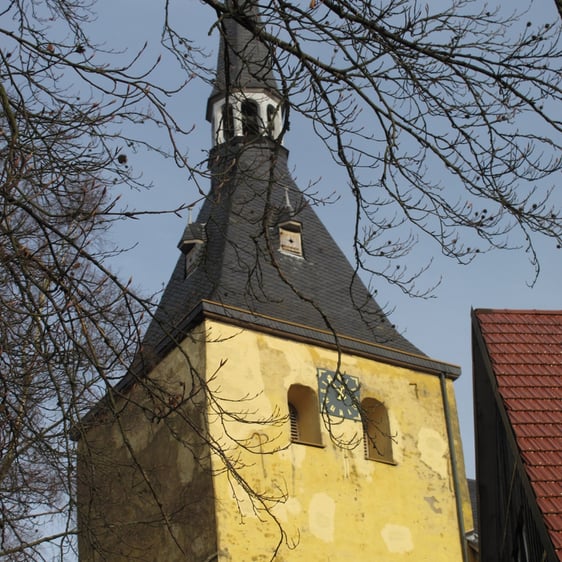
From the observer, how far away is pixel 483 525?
8.70 metres

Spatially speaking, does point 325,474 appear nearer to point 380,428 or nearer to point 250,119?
point 380,428

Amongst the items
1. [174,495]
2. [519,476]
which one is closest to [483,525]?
[519,476]

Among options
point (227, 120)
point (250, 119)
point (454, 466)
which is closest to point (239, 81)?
point (227, 120)

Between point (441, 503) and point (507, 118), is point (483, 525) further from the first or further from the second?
point (441, 503)

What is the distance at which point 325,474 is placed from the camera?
16.4 metres

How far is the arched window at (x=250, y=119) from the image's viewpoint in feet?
18.7

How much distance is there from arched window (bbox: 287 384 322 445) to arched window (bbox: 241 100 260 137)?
11.2m

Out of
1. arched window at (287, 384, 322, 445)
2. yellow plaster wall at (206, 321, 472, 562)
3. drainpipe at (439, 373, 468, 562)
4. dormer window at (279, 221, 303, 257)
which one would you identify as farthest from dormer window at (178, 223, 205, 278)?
drainpipe at (439, 373, 468, 562)

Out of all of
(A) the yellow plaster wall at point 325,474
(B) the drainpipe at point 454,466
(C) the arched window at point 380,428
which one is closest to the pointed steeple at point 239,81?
(A) the yellow plaster wall at point 325,474

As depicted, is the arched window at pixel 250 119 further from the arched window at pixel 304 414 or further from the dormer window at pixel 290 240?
the dormer window at pixel 290 240

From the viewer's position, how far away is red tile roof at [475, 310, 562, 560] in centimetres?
670

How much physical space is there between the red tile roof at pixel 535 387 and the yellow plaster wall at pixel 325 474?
6792 millimetres

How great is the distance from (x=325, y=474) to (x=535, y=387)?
899 cm

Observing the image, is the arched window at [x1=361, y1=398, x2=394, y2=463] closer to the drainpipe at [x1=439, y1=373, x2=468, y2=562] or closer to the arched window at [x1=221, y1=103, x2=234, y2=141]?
the drainpipe at [x1=439, y1=373, x2=468, y2=562]
